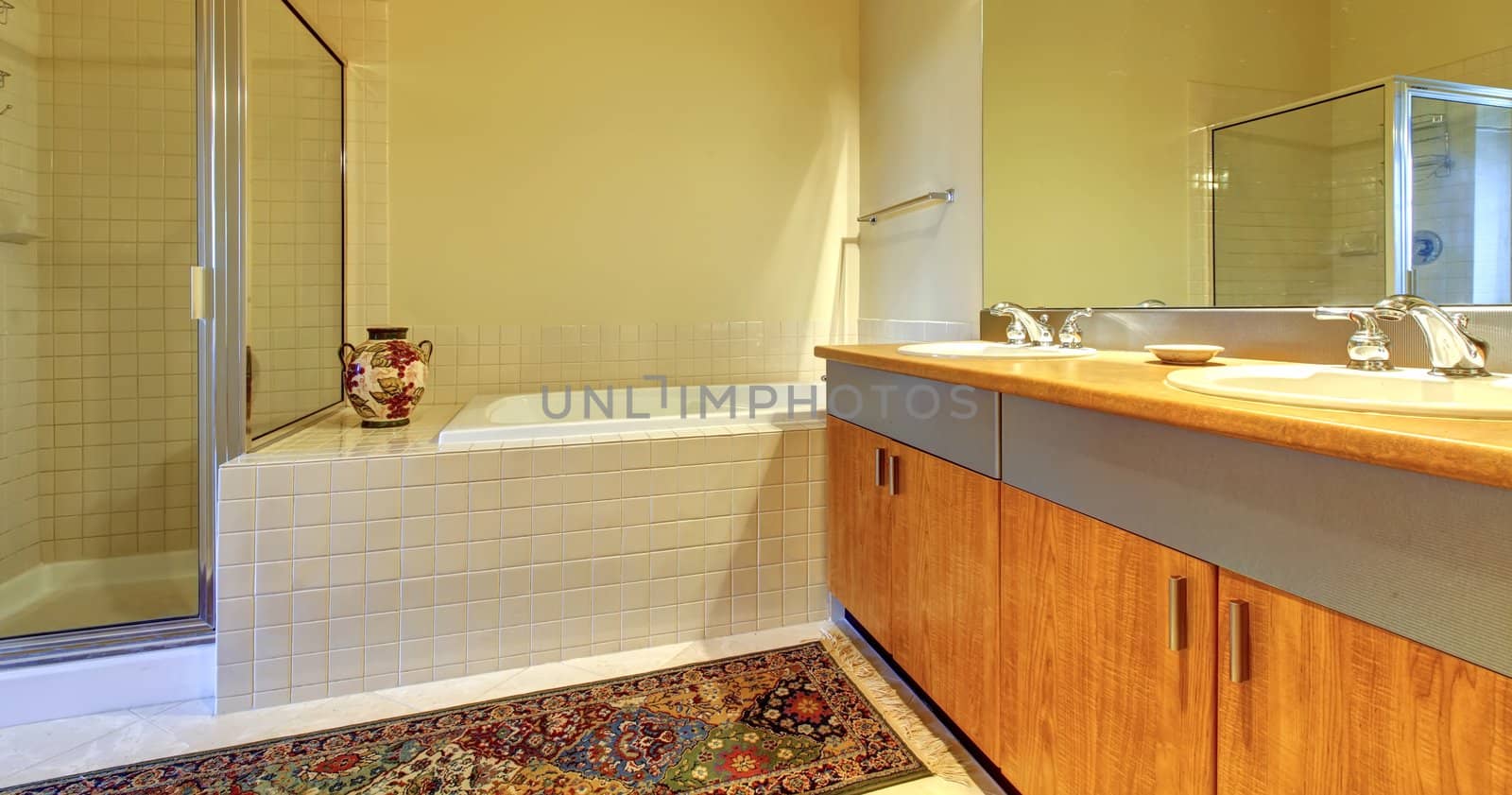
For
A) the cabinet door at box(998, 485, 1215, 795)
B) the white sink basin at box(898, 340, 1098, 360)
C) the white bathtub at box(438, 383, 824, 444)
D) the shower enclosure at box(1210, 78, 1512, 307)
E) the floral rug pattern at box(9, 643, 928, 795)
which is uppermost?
the shower enclosure at box(1210, 78, 1512, 307)

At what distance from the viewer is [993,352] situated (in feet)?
5.57

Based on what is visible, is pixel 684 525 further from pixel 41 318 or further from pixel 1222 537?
pixel 41 318

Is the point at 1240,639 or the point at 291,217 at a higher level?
the point at 291,217

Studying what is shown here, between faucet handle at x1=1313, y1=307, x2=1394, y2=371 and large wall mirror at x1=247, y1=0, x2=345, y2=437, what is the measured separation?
7.19 ft

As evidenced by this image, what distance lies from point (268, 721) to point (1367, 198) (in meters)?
2.34

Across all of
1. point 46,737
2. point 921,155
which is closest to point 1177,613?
point 921,155

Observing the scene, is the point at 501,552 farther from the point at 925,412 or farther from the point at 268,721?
the point at 925,412

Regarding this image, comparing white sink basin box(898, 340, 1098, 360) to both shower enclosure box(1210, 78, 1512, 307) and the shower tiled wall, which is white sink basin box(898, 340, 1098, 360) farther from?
the shower tiled wall

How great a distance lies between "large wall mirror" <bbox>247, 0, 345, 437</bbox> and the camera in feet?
5.97

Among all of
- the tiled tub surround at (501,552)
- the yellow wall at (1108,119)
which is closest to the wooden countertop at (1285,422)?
the yellow wall at (1108,119)

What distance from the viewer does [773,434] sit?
2006mm

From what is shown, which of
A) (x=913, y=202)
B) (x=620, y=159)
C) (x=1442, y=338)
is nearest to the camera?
(x=1442, y=338)

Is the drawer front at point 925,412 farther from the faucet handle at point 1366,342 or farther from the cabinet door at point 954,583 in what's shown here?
the faucet handle at point 1366,342

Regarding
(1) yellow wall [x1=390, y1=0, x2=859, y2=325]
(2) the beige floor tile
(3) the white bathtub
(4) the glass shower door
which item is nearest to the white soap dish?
(3) the white bathtub
